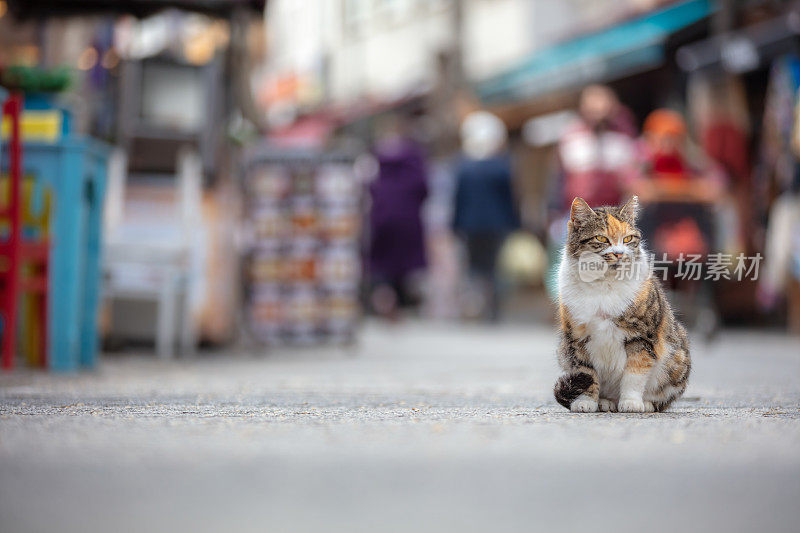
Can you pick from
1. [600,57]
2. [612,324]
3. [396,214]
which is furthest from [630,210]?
[600,57]

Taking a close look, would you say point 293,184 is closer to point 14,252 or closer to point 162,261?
point 162,261

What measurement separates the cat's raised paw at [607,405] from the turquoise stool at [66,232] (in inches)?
137

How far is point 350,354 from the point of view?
9672 mm

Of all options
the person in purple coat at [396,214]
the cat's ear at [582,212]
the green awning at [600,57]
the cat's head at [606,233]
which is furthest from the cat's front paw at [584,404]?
the green awning at [600,57]

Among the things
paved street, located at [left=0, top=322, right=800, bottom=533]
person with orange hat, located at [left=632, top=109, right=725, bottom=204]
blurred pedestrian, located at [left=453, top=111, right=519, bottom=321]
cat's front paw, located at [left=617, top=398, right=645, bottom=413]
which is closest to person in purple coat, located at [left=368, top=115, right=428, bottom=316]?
blurred pedestrian, located at [left=453, top=111, right=519, bottom=321]

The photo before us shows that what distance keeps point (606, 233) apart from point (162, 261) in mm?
5392

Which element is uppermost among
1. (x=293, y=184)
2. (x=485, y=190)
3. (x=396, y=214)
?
(x=485, y=190)

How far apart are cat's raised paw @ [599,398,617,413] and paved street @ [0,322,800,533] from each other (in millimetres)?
184

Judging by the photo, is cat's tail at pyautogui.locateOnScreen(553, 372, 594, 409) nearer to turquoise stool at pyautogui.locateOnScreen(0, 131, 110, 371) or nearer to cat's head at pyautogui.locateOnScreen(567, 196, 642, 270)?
cat's head at pyautogui.locateOnScreen(567, 196, 642, 270)

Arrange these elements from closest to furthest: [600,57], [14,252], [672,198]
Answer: [14,252], [672,198], [600,57]

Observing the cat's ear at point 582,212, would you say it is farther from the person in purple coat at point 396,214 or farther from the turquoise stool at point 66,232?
the person in purple coat at point 396,214

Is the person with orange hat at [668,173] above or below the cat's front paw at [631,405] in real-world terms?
above

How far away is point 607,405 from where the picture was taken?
4.21m

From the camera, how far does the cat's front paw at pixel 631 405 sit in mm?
4117
